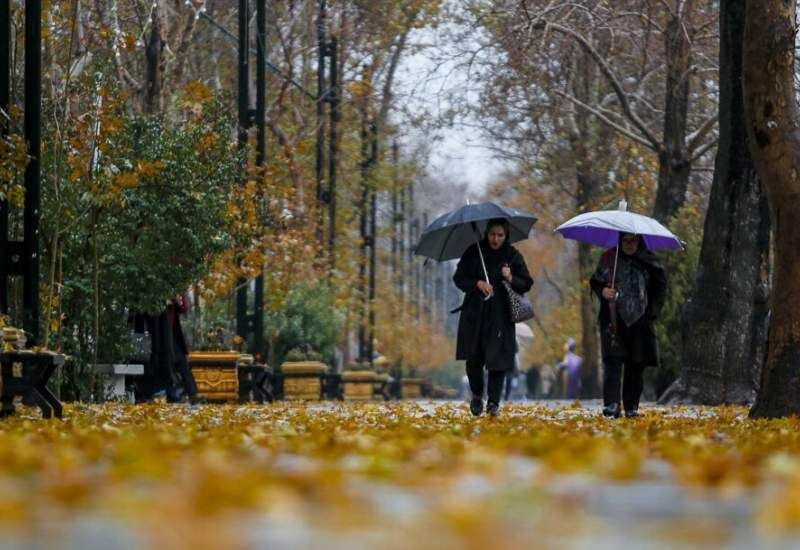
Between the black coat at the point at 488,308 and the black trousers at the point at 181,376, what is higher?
the black coat at the point at 488,308

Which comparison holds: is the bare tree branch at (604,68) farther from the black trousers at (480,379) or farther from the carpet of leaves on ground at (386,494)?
the carpet of leaves on ground at (386,494)

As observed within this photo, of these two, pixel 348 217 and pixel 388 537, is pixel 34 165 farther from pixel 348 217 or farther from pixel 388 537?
pixel 348 217

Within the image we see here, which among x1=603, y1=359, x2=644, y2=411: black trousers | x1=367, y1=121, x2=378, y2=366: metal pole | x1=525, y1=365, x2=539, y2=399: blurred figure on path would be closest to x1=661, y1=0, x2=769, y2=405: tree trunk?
x1=603, y1=359, x2=644, y2=411: black trousers

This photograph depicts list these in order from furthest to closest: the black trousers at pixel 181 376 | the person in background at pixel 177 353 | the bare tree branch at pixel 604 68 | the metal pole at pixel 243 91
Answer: the bare tree branch at pixel 604 68 < the metal pole at pixel 243 91 < the black trousers at pixel 181 376 < the person in background at pixel 177 353

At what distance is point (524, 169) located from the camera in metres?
46.5

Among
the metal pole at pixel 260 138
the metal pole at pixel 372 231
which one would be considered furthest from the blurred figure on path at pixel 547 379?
the metal pole at pixel 260 138

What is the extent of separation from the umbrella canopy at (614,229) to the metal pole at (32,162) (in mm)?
4971

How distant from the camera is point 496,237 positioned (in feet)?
60.0

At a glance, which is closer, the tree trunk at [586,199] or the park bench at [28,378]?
the park bench at [28,378]

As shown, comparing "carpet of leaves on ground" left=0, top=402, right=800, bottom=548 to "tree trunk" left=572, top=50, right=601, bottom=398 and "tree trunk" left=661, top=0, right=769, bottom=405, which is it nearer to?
"tree trunk" left=661, top=0, right=769, bottom=405

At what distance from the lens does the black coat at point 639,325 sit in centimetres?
1859

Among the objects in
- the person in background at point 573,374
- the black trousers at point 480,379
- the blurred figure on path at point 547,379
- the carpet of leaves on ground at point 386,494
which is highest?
the black trousers at point 480,379

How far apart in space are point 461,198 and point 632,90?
54.9 meters

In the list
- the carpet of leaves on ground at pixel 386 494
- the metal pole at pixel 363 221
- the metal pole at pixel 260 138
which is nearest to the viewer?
the carpet of leaves on ground at pixel 386 494
